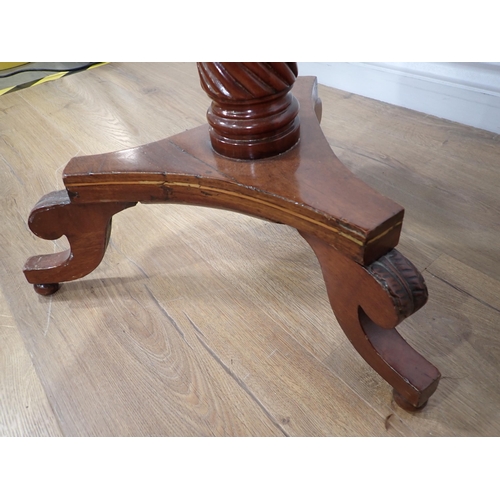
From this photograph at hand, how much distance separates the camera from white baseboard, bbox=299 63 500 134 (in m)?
1.01

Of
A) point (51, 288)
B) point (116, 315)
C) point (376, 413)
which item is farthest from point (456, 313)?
point (51, 288)

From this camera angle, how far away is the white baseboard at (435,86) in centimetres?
101

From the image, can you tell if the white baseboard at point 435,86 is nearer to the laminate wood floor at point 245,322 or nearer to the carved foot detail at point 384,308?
the laminate wood floor at point 245,322

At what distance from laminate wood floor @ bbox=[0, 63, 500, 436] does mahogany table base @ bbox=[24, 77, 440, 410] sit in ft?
0.24

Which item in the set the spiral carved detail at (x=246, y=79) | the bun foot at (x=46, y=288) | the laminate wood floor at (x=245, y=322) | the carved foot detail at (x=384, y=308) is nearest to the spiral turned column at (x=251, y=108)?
the spiral carved detail at (x=246, y=79)

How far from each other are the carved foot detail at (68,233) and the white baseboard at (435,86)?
798 millimetres

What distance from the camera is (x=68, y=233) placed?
68 centimetres

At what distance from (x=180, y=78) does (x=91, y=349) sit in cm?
103

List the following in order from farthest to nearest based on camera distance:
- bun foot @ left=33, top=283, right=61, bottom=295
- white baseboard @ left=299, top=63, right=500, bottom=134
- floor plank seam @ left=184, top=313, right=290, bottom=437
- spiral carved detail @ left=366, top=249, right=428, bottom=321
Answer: white baseboard @ left=299, top=63, right=500, bottom=134 < bun foot @ left=33, top=283, right=61, bottom=295 < floor plank seam @ left=184, top=313, right=290, bottom=437 < spiral carved detail @ left=366, top=249, right=428, bottom=321

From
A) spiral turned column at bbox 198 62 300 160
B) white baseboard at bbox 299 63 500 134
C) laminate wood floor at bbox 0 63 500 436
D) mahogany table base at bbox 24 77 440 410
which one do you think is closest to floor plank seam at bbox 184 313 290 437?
laminate wood floor at bbox 0 63 500 436

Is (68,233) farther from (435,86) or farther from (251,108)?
(435,86)

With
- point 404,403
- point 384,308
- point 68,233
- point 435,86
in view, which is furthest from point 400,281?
point 435,86

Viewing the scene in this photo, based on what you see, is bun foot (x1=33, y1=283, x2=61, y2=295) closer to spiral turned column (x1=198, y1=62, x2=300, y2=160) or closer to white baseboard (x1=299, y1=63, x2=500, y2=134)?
spiral turned column (x1=198, y1=62, x2=300, y2=160)

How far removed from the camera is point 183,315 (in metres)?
0.71
